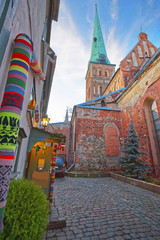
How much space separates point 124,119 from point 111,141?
306 cm

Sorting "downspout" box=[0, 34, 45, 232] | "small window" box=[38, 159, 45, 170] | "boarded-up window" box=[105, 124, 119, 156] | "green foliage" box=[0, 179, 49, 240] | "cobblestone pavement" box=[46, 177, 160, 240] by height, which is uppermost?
"boarded-up window" box=[105, 124, 119, 156]

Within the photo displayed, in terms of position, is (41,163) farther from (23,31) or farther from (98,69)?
(98,69)

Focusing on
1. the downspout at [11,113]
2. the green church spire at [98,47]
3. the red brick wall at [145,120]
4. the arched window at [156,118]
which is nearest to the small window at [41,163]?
the downspout at [11,113]

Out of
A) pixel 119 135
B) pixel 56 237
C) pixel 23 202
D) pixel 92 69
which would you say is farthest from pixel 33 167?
pixel 92 69

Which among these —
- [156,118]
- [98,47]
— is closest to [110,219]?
[156,118]

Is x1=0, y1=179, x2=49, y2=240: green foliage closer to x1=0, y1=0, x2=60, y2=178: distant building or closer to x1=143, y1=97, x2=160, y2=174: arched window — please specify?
x1=0, y1=0, x2=60, y2=178: distant building

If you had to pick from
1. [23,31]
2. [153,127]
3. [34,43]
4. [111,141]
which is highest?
[34,43]

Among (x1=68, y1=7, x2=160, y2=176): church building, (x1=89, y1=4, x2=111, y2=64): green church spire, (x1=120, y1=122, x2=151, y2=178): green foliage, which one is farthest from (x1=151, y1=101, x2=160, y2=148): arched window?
(x1=89, y1=4, x2=111, y2=64): green church spire

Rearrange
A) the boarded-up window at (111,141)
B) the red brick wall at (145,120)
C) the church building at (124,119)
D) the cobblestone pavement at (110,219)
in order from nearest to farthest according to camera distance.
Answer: the cobblestone pavement at (110,219)
the red brick wall at (145,120)
the church building at (124,119)
the boarded-up window at (111,141)

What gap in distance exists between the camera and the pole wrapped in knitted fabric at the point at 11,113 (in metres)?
1.10

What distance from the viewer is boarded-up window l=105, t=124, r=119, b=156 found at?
1275 cm

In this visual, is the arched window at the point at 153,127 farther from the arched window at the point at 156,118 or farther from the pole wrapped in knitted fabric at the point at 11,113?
the pole wrapped in knitted fabric at the point at 11,113

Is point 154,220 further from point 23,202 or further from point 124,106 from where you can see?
point 124,106

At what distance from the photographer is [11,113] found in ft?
4.06
